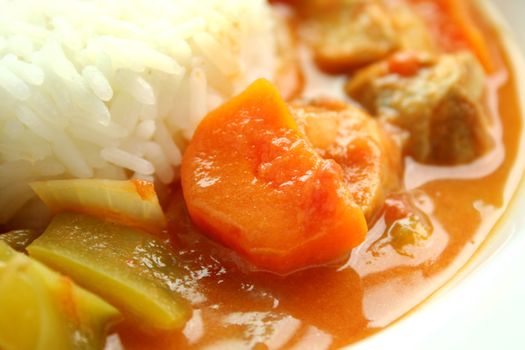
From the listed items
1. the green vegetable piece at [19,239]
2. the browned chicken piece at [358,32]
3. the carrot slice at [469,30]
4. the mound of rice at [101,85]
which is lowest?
the carrot slice at [469,30]

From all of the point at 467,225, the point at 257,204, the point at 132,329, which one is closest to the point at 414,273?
the point at 467,225

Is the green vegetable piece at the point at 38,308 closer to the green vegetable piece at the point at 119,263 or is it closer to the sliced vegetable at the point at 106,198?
the green vegetable piece at the point at 119,263

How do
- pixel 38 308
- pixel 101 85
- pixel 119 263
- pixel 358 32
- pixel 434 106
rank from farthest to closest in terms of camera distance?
pixel 358 32
pixel 434 106
pixel 101 85
pixel 119 263
pixel 38 308

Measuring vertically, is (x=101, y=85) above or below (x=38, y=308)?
above

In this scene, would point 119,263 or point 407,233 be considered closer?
point 119,263

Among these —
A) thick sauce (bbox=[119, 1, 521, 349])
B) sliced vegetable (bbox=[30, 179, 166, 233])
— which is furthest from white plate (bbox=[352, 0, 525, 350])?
sliced vegetable (bbox=[30, 179, 166, 233])

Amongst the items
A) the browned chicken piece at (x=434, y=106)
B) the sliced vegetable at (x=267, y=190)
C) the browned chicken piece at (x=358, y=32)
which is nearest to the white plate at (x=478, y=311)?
the sliced vegetable at (x=267, y=190)

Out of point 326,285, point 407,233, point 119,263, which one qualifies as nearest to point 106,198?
point 119,263

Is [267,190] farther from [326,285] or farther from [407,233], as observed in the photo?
[407,233]
